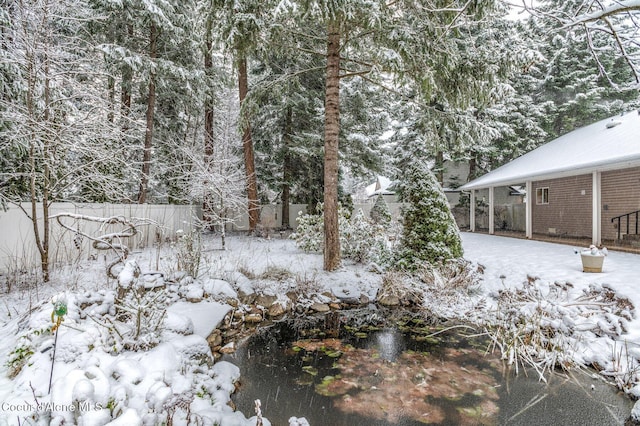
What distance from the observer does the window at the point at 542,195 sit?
1455 centimetres

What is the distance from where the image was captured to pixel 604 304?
486 centimetres

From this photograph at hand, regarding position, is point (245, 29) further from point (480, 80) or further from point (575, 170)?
point (575, 170)

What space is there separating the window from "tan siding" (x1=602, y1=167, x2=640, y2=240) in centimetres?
273

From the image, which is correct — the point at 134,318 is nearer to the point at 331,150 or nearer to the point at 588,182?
the point at 331,150

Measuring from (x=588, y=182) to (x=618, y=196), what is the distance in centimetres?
120

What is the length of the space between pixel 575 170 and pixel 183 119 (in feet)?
47.0

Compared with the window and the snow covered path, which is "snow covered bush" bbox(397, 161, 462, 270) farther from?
the window

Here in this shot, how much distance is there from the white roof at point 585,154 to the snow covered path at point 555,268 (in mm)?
2330

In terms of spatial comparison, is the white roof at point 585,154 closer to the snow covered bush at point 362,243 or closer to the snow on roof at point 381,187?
the snow covered bush at point 362,243

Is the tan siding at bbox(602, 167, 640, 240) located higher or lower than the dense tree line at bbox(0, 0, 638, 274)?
lower

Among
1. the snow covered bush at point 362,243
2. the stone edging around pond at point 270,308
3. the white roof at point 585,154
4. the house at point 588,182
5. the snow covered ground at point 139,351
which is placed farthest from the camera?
the house at point 588,182

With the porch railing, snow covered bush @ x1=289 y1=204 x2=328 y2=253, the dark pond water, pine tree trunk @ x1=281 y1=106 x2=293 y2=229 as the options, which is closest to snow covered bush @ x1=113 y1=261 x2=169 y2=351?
the dark pond water

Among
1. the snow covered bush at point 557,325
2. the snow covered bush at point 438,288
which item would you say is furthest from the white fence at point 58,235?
the snow covered bush at point 557,325

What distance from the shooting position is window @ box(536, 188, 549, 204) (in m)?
14.6
